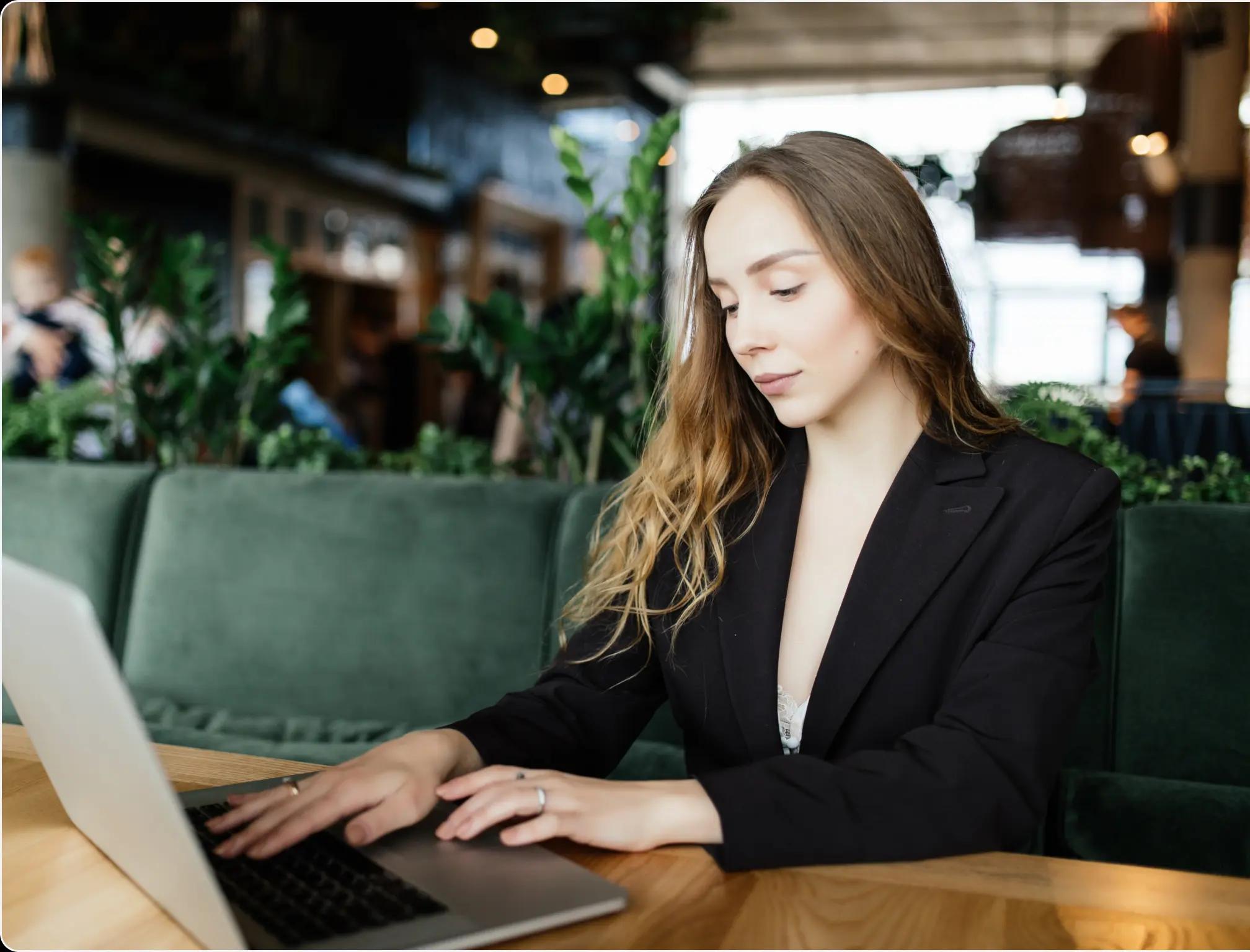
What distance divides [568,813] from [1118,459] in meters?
1.39

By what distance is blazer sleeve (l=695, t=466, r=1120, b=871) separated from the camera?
87 cm

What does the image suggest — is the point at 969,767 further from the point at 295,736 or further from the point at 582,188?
the point at 582,188

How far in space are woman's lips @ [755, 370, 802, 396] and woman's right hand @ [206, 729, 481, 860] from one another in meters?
0.50

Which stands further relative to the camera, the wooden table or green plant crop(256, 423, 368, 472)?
green plant crop(256, 423, 368, 472)

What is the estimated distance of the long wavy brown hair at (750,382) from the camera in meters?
1.20

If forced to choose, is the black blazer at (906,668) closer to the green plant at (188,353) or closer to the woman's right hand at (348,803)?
the woman's right hand at (348,803)

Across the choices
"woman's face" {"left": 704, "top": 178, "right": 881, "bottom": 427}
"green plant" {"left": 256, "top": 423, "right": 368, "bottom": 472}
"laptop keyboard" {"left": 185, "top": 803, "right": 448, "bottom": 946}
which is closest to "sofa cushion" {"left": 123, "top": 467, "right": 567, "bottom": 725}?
"green plant" {"left": 256, "top": 423, "right": 368, "bottom": 472}

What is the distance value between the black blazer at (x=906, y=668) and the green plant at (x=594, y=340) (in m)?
0.86

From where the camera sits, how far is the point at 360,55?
30.7 ft

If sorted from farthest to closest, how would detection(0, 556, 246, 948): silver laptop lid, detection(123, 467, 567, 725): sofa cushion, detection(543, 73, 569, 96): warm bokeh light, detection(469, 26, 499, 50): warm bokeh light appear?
detection(543, 73, 569, 96): warm bokeh light → detection(469, 26, 499, 50): warm bokeh light → detection(123, 467, 567, 725): sofa cushion → detection(0, 556, 246, 948): silver laptop lid

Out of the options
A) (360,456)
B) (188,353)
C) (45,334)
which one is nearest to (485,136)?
(45,334)

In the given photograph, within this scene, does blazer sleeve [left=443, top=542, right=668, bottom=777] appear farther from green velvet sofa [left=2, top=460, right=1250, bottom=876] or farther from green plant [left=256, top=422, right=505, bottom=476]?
green plant [left=256, top=422, right=505, bottom=476]

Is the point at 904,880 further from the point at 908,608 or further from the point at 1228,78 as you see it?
the point at 1228,78

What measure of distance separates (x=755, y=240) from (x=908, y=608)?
1.36 ft
